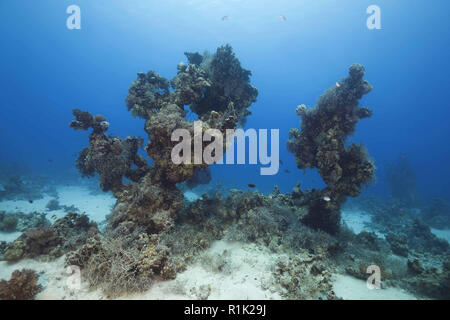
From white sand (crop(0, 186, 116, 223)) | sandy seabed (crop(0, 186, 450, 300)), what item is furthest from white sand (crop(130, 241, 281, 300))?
white sand (crop(0, 186, 116, 223))

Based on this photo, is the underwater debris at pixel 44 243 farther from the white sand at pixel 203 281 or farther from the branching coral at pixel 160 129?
the branching coral at pixel 160 129

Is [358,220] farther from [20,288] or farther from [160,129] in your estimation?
[20,288]

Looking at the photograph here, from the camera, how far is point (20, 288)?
15.0 feet

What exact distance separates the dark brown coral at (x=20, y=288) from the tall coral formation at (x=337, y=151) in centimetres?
1010

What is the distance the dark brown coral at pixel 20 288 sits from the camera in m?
4.44

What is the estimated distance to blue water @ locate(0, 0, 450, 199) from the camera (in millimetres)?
39750

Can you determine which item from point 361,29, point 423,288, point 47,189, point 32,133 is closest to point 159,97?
point 423,288

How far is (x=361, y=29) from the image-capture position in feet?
147

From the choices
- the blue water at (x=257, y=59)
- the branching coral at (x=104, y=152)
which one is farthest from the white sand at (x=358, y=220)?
the blue water at (x=257, y=59)

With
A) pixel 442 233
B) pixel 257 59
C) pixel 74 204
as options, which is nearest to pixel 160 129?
pixel 74 204

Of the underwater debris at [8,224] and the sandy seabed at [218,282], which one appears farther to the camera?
the underwater debris at [8,224]

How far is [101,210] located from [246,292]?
14.8m

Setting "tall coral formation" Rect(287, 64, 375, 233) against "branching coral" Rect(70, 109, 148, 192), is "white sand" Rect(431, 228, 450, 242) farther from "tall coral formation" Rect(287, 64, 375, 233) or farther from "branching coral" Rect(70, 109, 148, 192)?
"branching coral" Rect(70, 109, 148, 192)
